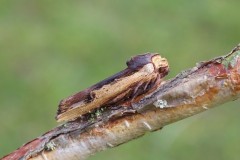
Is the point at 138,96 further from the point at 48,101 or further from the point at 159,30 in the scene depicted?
the point at 159,30

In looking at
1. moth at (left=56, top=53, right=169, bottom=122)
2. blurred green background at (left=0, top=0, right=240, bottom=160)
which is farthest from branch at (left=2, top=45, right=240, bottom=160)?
blurred green background at (left=0, top=0, right=240, bottom=160)

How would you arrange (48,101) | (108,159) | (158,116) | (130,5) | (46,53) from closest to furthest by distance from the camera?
(158,116)
(108,159)
(48,101)
(46,53)
(130,5)

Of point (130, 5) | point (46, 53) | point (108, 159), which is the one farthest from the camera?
point (130, 5)

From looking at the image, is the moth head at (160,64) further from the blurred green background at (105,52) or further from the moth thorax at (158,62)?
the blurred green background at (105,52)

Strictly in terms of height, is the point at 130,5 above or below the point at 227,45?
above

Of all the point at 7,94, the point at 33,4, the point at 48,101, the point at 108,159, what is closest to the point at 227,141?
the point at 108,159

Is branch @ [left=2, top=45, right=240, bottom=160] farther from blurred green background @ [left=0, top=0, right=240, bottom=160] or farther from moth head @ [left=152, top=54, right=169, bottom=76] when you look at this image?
blurred green background @ [left=0, top=0, right=240, bottom=160]

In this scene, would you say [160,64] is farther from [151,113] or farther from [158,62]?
[151,113]

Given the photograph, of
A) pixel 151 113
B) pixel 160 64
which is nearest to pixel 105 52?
pixel 160 64
